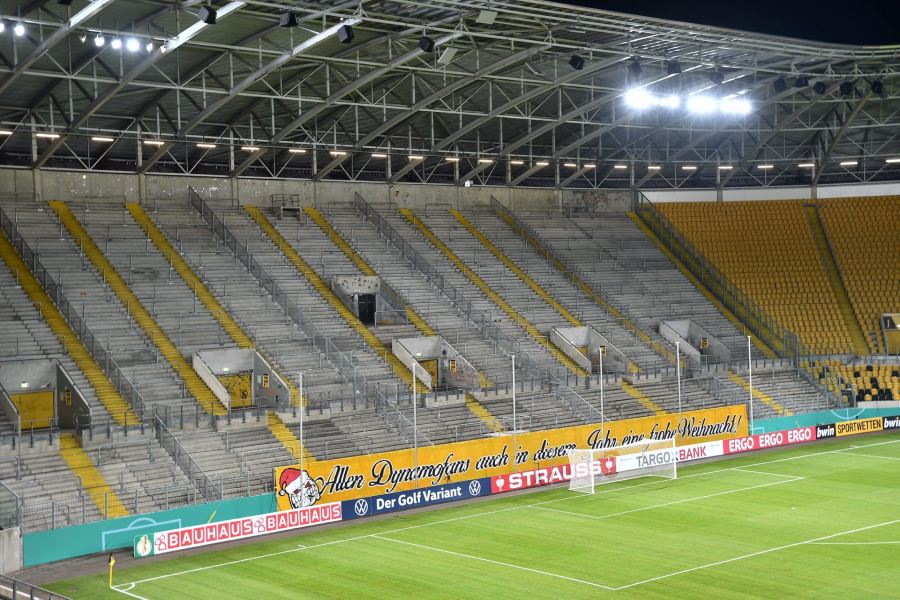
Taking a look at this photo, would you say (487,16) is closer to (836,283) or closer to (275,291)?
(275,291)

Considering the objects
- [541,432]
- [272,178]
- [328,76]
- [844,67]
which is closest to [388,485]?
[541,432]

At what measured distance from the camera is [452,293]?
178 ft

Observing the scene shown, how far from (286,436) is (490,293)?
1821cm

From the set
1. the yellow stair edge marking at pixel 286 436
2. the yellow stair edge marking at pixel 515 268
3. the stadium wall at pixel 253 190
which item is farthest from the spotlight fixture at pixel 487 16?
the yellow stair edge marking at pixel 515 268

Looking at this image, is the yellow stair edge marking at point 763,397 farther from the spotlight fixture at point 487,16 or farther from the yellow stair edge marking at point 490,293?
the spotlight fixture at point 487,16

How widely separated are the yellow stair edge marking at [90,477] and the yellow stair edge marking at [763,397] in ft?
103

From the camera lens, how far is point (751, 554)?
29.8 meters

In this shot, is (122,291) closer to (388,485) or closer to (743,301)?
(388,485)

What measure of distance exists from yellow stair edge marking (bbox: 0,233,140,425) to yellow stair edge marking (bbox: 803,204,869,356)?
127 feet

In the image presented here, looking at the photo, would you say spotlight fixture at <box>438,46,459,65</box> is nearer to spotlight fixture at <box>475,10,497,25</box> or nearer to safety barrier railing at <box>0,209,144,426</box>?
spotlight fixture at <box>475,10,497,25</box>

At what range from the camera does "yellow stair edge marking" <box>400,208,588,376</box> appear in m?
52.1

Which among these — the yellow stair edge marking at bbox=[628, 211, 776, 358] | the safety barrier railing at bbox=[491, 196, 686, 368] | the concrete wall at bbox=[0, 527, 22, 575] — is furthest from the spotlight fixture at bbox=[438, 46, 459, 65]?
the yellow stair edge marking at bbox=[628, 211, 776, 358]

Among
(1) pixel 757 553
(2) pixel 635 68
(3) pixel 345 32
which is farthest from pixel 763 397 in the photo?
(3) pixel 345 32

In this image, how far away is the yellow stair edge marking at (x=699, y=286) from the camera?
5931 centimetres
